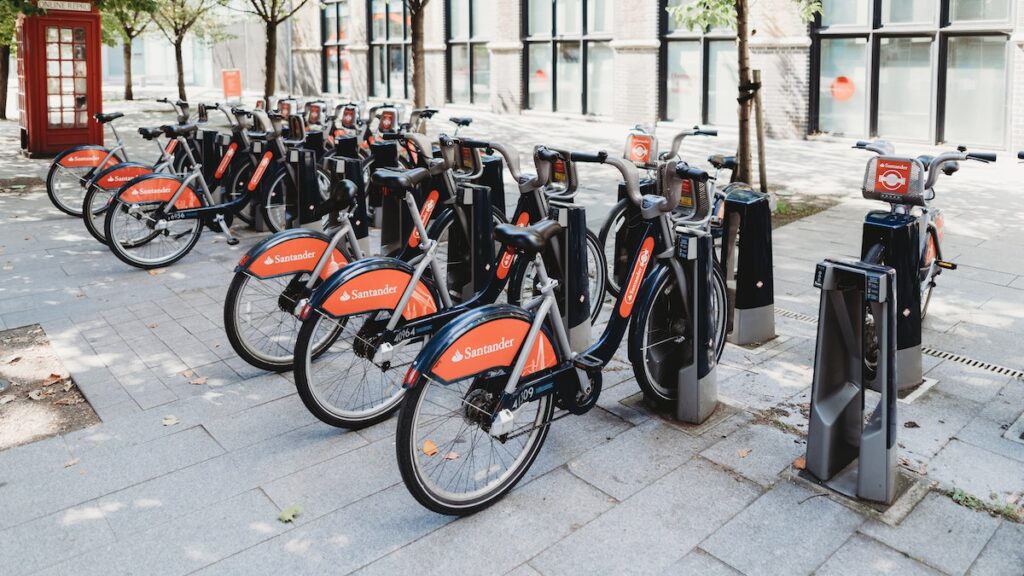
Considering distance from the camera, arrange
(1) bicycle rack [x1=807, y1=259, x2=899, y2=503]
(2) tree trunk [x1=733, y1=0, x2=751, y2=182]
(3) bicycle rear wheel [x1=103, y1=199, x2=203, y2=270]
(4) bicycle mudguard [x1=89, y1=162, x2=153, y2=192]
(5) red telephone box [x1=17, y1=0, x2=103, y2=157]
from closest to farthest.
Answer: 1. (1) bicycle rack [x1=807, y1=259, x2=899, y2=503]
2. (3) bicycle rear wheel [x1=103, y1=199, x2=203, y2=270]
3. (4) bicycle mudguard [x1=89, y1=162, x2=153, y2=192]
4. (2) tree trunk [x1=733, y1=0, x2=751, y2=182]
5. (5) red telephone box [x1=17, y1=0, x2=103, y2=157]

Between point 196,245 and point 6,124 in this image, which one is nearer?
point 196,245

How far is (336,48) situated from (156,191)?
2212cm

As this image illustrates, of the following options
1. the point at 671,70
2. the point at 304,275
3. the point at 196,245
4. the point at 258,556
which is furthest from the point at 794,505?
the point at 671,70

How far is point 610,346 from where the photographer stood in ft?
13.5

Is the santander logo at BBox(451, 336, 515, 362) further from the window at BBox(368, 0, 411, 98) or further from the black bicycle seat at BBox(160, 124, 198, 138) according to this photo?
the window at BBox(368, 0, 411, 98)

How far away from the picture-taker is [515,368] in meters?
3.46

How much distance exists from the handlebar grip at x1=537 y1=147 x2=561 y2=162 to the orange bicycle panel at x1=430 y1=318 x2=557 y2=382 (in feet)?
4.44

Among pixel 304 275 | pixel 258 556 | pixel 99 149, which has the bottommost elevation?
pixel 258 556

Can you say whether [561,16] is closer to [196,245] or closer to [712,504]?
[196,245]

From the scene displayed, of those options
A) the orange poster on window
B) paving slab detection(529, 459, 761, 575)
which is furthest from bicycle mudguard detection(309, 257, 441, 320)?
the orange poster on window

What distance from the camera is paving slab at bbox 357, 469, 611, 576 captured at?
124 inches

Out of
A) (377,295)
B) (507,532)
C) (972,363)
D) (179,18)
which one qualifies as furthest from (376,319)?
(179,18)

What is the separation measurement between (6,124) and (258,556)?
1936 centimetres

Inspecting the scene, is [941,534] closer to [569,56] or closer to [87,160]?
[87,160]
